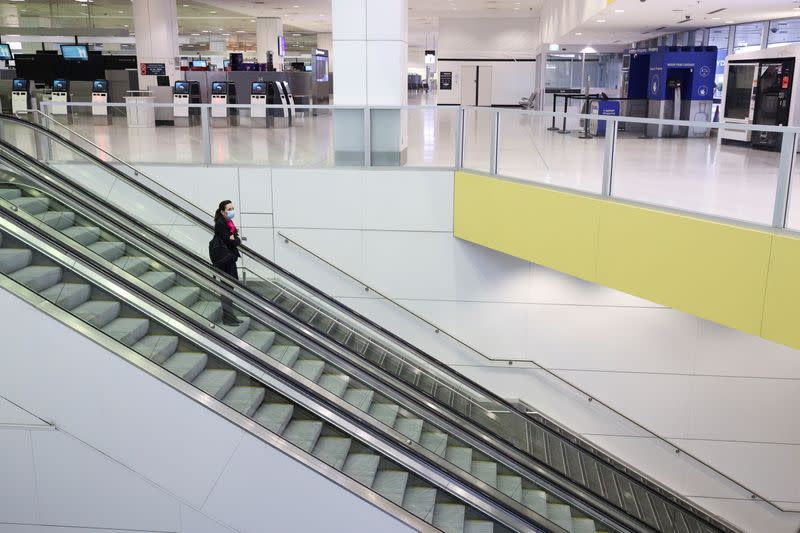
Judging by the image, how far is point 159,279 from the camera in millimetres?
8750

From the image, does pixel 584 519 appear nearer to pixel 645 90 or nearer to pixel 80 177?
pixel 80 177

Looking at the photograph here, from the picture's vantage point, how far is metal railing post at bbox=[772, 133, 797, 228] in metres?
6.87

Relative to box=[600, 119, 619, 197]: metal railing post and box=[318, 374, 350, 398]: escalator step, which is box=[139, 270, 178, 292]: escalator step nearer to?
box=[318, 374, 350, 398]: escalator step

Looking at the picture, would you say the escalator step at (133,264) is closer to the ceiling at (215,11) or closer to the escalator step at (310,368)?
the escalator step at (310,368)

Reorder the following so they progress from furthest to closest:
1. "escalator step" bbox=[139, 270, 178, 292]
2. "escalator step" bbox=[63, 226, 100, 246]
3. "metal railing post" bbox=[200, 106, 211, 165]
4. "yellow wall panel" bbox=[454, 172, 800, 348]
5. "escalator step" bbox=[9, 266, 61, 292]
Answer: "metal railing post" bbox=[200, 106, 211, 165] < "escalator step" bbox=[63, 226, 100, 246] < "escalator step" bbox=[139, 270, 178, 292] < "escalator step" bbox=[9, 266, 61, 292] < "yellow wall panel" bbox=[454, 172, 800, 348]

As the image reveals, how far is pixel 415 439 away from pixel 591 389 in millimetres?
5476

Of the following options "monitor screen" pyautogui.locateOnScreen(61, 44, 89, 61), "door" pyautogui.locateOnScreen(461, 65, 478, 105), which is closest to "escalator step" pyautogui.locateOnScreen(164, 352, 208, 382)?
"monitor screen" pyautogui.locateOnScreen(61, 44, 89, 61)

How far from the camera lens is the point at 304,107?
1188cm

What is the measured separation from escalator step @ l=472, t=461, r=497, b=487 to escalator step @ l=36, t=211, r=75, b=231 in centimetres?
542

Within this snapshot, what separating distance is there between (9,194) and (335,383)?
13.4 ft

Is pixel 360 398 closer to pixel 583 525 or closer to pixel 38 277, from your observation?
pixel 583 525

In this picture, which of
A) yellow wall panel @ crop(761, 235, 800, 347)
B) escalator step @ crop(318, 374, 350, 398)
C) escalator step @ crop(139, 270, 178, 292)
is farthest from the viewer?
escalator step @ crop(139, 270, 178, 292)

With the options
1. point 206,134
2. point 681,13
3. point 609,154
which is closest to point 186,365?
point 609,154

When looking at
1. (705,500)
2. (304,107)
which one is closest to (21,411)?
(304,107)
